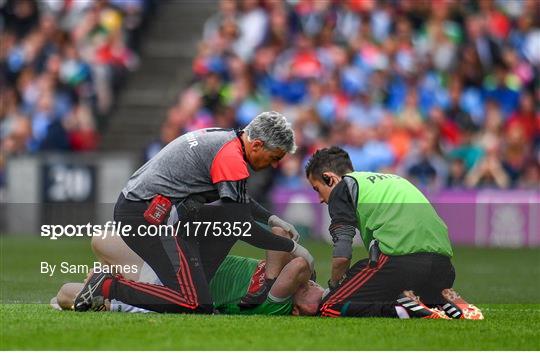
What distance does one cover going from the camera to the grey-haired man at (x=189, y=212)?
Result: 11.4 metres

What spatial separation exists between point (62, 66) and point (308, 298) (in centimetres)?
1721

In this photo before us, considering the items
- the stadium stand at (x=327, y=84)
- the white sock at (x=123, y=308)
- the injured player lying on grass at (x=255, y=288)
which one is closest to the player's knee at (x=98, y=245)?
the injured player lying on grass at (x=255, y=288)

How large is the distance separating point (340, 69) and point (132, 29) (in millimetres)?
5757

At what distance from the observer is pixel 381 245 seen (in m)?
11.5

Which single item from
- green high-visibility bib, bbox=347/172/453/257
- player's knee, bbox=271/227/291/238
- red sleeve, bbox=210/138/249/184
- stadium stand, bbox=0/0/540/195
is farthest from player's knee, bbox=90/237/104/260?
stadium stand, bbox=0/0/540/195

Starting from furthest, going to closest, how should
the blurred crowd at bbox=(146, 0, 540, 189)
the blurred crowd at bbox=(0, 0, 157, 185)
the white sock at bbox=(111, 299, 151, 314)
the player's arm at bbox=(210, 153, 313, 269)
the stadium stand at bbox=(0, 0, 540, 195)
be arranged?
the blurred crowd at bbox=(0, 0, 157, 185), the stadium stand at bbox=(0, 0, 540, 195), the blurred crowd at bbox=(146, 0, 540, 189), the white sock at bbox=(111, 299, 151, 314), the player's arm at bbox=(210, 153, 313, 269)

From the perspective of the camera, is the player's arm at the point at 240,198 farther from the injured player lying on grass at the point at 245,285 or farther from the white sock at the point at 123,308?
the white sock at the point at 123,308

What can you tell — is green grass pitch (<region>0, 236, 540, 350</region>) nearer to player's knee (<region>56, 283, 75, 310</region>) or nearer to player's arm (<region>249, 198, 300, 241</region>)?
player's knee (<region>56, 283, 75, 310</region>)

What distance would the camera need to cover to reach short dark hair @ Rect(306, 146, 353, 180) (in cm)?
1163

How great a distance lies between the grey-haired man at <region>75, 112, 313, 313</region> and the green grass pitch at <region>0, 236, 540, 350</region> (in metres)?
0.24

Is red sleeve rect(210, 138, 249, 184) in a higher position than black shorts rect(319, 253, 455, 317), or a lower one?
higher

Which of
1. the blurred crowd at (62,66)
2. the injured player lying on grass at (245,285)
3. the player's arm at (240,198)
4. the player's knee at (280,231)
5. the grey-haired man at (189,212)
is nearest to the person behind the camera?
the player's arm at (240,198)

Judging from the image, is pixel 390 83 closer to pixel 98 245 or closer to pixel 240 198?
pixel 98 245

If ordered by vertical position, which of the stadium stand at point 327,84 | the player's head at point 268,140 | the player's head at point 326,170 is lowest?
the stadium stand at point 327,84
